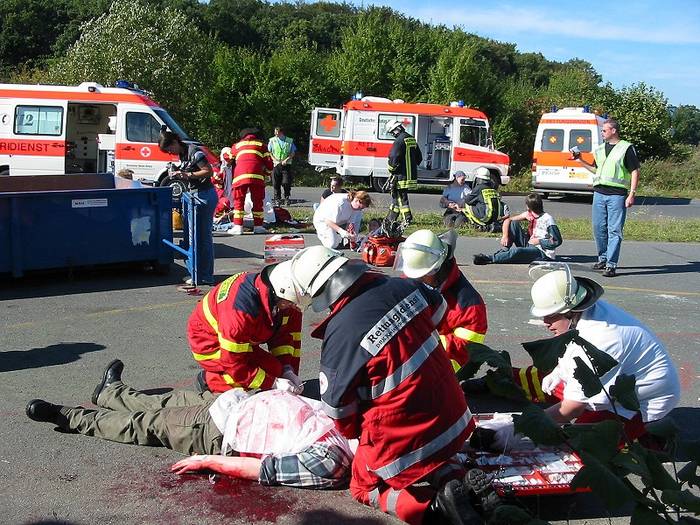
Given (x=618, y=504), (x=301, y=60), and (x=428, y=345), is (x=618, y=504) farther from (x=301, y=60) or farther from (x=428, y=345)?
(x=301, y=60)

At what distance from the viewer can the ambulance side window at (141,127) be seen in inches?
619

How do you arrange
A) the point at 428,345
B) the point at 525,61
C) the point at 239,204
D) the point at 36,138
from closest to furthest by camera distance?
the point at 428,345 < the point at 239,204 < the point at 36,138 < the point at 525,61

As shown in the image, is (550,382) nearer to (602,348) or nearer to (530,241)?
(602,348)

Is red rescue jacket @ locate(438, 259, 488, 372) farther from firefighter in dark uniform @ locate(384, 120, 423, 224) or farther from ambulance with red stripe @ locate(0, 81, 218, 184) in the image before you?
ambulance with red stripe @ locate(0, 81, 218, 184)

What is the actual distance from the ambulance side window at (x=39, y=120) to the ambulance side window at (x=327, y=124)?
29.5 ft

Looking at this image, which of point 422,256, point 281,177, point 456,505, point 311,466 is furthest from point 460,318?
point 281,177

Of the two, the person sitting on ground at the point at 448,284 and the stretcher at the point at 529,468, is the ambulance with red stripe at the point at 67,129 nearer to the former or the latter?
the person sitting on ground at the point at 448,284

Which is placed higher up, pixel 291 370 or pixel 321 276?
pixel 321 276

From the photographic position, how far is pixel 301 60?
31969mm

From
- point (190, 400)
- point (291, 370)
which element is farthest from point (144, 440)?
point (291, 370)

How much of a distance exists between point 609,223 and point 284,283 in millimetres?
6758

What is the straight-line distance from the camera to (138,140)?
15.7m

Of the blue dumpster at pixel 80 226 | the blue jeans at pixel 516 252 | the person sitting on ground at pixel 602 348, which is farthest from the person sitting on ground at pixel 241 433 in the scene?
the blue jeans at pixel 516 252

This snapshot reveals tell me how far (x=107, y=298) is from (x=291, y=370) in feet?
12.6
